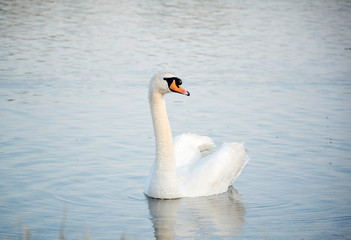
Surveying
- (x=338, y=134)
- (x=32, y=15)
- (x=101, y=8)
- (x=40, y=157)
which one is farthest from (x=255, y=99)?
(x=101, y=8)

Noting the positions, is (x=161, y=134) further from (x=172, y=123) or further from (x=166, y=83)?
(x=172, y=123)

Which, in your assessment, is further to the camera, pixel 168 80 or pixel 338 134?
pixel 338 134

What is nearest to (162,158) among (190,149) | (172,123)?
(190,149)

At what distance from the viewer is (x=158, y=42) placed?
80.8 feet

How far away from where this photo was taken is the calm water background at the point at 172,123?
8.40 metres

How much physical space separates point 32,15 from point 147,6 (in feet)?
26.0

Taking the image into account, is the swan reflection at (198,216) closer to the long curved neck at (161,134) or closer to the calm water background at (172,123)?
the calm water background at (172,123)

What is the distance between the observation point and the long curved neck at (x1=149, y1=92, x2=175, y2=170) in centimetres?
896

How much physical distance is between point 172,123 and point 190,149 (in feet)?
11.2

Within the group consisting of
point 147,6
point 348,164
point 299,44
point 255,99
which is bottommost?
point 147,6

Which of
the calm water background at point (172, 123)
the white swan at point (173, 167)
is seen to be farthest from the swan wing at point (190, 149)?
the calm water background at point (172, 123)

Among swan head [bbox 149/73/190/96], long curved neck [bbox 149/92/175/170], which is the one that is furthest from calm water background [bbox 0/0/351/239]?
swan head [bbox 149/73/190/96]

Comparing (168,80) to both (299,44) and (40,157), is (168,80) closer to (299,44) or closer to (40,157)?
Result: (40,157)

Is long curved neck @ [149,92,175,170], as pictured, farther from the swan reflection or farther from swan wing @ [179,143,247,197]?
the swan reflection
